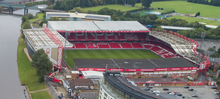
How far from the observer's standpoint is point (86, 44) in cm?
10519

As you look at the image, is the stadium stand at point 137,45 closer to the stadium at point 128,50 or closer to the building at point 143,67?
the stadium at point 128,50

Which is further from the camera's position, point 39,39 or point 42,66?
point 39,39

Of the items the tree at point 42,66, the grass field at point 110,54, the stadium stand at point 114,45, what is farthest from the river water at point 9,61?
the stadium stand at point 114,45

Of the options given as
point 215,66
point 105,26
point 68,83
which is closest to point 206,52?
point 215,66

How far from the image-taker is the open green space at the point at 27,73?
67.1 metres

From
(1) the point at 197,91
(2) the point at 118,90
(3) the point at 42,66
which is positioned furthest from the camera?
(1) the point at 197,91

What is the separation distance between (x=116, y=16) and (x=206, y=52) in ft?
207

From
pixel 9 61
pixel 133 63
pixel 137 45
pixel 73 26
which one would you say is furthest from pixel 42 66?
pixel 137 45

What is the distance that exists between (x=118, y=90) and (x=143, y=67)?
1252 inches

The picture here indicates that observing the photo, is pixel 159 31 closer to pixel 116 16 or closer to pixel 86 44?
pixel 86 44

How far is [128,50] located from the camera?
4193 inches

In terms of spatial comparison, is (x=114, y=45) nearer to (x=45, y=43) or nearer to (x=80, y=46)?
(x=80, y=46)

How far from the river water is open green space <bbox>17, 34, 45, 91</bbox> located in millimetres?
1209

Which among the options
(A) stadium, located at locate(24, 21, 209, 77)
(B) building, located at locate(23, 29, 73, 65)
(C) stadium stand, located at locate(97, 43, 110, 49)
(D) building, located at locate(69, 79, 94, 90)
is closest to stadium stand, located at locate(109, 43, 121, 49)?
(A) stadium, located at locate(24, 21, 209, 77)
